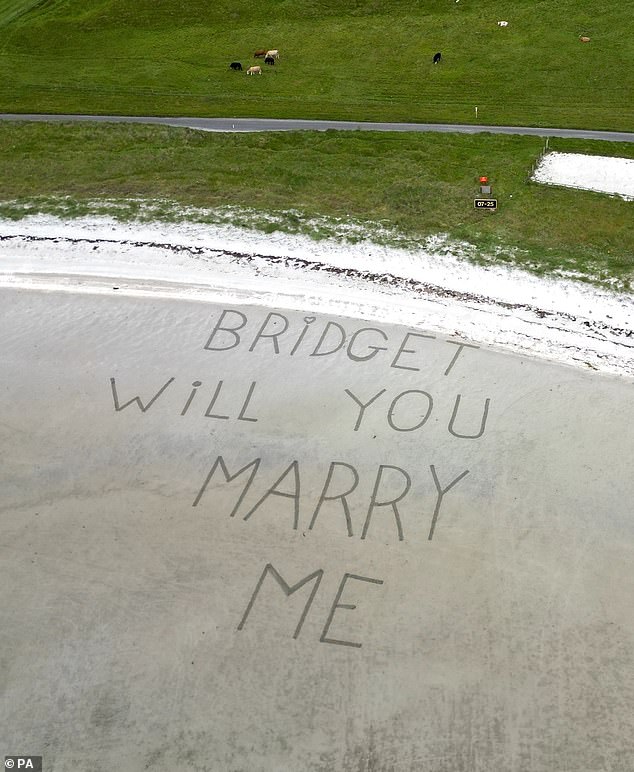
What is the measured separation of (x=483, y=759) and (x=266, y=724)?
4.49 metres

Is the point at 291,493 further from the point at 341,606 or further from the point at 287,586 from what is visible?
the point at 341,606

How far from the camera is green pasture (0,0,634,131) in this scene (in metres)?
41.8

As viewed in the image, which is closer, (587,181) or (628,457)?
(628,457)

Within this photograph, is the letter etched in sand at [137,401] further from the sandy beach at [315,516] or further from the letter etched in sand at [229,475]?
the letter etched in sand at [229,475]

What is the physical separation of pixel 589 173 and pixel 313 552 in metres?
24.0

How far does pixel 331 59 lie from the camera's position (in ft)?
161

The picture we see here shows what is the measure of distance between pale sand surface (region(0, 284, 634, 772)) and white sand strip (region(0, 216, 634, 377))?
3.22ft

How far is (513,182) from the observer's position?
30672 mm

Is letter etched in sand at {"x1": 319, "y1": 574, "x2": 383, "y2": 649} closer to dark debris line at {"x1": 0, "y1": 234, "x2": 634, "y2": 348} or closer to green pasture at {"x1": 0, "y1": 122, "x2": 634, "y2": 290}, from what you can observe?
dark debris line at {"x1": 0, "y1": 234, "x2": 634, "y2": 348}

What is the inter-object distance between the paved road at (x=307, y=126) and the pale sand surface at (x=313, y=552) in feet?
63.7

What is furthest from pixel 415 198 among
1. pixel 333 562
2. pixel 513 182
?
pixel 333 562

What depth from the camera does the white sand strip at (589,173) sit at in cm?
3028

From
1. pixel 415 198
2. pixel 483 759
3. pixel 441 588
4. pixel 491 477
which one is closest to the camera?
pixel 483 759

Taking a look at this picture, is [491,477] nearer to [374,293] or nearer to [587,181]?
[374,293]
